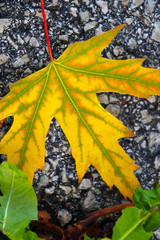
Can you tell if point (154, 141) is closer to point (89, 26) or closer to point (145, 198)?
point (145, 198)

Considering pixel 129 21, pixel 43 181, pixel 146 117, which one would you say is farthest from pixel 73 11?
pixel 43 181

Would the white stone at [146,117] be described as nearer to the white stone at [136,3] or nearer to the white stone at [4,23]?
the white stone at [136,3]

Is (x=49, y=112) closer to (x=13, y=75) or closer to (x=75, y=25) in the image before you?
(x=13, y=75)

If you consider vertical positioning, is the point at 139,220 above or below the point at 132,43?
below

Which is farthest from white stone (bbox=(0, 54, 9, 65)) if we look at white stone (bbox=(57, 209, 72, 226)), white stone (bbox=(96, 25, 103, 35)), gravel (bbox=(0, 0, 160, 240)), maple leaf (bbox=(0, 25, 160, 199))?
white stone (bbox=(57, 209, 72, 226))

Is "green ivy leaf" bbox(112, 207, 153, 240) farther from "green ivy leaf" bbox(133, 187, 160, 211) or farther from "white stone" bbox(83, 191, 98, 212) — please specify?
"white stone" bbox(83, 191, 98, 212)

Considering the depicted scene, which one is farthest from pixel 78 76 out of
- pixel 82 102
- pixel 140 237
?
pixel 140 237
